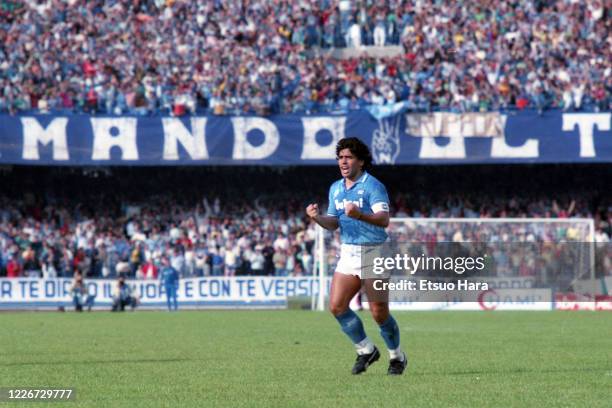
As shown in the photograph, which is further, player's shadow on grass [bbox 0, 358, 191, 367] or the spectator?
the spectator

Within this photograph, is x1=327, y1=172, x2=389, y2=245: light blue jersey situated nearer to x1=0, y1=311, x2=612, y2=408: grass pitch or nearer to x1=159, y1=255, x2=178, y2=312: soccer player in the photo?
x1=0, y1=311, x2=612, y2=408: grass pitch

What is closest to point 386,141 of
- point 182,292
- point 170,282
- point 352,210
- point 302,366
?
point 182,292

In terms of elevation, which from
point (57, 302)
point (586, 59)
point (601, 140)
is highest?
point (586, 59)

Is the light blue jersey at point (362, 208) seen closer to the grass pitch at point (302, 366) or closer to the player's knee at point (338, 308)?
the player's knee at point (338, 308)

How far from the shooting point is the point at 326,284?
1416 inches

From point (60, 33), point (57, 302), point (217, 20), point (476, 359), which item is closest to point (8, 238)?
point (57, 302)

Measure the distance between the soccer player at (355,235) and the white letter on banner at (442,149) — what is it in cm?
2768

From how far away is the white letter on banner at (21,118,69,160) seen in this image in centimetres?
3950

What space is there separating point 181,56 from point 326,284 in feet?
34.5

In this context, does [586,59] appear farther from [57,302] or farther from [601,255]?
[57,302]

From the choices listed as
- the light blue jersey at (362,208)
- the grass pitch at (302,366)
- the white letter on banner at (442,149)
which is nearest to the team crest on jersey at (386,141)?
the white letter on banner at (442,149)

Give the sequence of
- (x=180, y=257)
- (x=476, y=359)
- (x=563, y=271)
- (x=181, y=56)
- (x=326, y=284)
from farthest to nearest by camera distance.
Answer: (x=181, y=56) < (x=180, y=257) < (x=326, y=284) < (x=563, y=271) < (x=476, y=359)

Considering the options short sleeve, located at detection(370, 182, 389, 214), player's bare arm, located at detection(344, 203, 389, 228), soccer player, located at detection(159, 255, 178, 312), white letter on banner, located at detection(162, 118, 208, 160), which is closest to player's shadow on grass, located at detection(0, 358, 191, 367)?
short sleeve, located at detection(370, 182, 389, 214)

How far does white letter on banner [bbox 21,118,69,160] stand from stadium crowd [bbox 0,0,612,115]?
484mm
